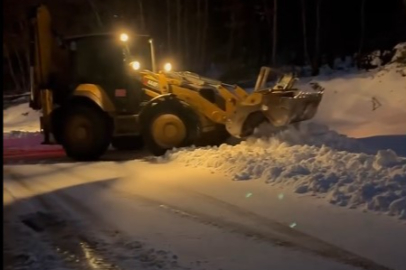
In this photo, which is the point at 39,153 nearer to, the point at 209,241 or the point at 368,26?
the point at 209,241

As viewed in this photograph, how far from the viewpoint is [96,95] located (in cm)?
1697

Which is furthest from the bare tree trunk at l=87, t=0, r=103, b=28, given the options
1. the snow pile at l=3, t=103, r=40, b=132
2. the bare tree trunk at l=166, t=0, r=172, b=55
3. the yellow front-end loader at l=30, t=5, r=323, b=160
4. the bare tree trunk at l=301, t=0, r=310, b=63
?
the yellow front-end loader at l=30, t=5, r=323, b=160

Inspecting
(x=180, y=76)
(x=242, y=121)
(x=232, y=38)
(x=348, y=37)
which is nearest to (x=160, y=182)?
(x=242, y=121)

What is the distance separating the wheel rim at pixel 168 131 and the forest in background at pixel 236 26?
1761cm

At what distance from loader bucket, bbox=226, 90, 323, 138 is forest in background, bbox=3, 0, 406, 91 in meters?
17.3

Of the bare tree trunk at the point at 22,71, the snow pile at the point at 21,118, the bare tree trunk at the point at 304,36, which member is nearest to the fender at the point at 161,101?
the snow pile at the point at 21,118

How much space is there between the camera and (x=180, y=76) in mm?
17500

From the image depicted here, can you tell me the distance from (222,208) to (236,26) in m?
30.0

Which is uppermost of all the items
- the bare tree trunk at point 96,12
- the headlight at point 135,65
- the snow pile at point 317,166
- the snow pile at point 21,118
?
the bare tree trunk at point 96,12

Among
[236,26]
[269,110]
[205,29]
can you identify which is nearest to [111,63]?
[269,110]

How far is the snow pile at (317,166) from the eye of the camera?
10698 millimetres

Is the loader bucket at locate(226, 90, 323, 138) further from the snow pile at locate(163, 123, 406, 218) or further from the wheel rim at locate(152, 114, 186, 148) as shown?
the wheel rim at locate(152, 114, 186, 148)

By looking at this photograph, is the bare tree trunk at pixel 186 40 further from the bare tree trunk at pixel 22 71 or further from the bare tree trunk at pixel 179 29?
the bare tree trunk at pixel 22 71

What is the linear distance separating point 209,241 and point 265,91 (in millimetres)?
7466
